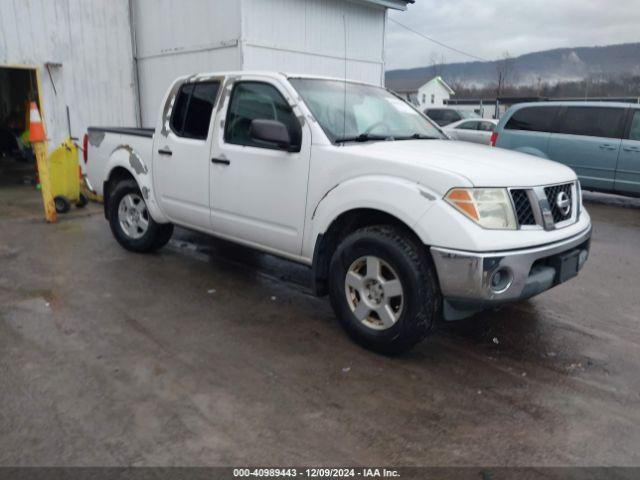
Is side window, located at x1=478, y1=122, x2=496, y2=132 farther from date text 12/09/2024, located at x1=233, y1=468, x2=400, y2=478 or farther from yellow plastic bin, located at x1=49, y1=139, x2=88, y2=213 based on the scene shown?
date text 12/09/2024, located at x1=233, y1=468, x2=400, y2=478

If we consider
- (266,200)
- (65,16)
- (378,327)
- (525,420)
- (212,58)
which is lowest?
(525,420)

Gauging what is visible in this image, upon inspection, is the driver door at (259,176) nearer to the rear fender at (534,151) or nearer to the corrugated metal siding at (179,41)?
the corrugated metal siding at (179,41)

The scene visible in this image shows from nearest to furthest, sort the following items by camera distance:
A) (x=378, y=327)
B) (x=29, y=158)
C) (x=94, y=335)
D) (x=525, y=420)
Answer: (x=525, y=420), (x=378, y=327), (x=94, y=335), (x=29, y=158)

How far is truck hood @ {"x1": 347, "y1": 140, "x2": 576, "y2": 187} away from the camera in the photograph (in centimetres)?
334

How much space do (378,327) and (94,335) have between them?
211 centimetres

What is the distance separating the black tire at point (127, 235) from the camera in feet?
19.1

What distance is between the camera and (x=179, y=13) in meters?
11.1

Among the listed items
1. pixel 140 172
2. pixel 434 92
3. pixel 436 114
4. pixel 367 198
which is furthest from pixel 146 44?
pixel 434 92

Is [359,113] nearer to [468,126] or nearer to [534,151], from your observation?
[534,151]

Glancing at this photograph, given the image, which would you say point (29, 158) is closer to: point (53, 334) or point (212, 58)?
point (212, 58)

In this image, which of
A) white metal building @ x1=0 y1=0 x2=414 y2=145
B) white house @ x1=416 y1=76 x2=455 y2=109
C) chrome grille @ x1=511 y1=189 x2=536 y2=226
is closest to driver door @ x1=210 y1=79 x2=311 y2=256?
chrome grille @ x1=511 y1=189 x2=536 y2=226

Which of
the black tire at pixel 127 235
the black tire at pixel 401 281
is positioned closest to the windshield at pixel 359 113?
the black tire at pixel 401 281

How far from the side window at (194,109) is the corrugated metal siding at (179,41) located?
5.26 meters

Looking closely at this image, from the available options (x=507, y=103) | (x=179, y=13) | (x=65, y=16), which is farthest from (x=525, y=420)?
(x=507, y=103)
